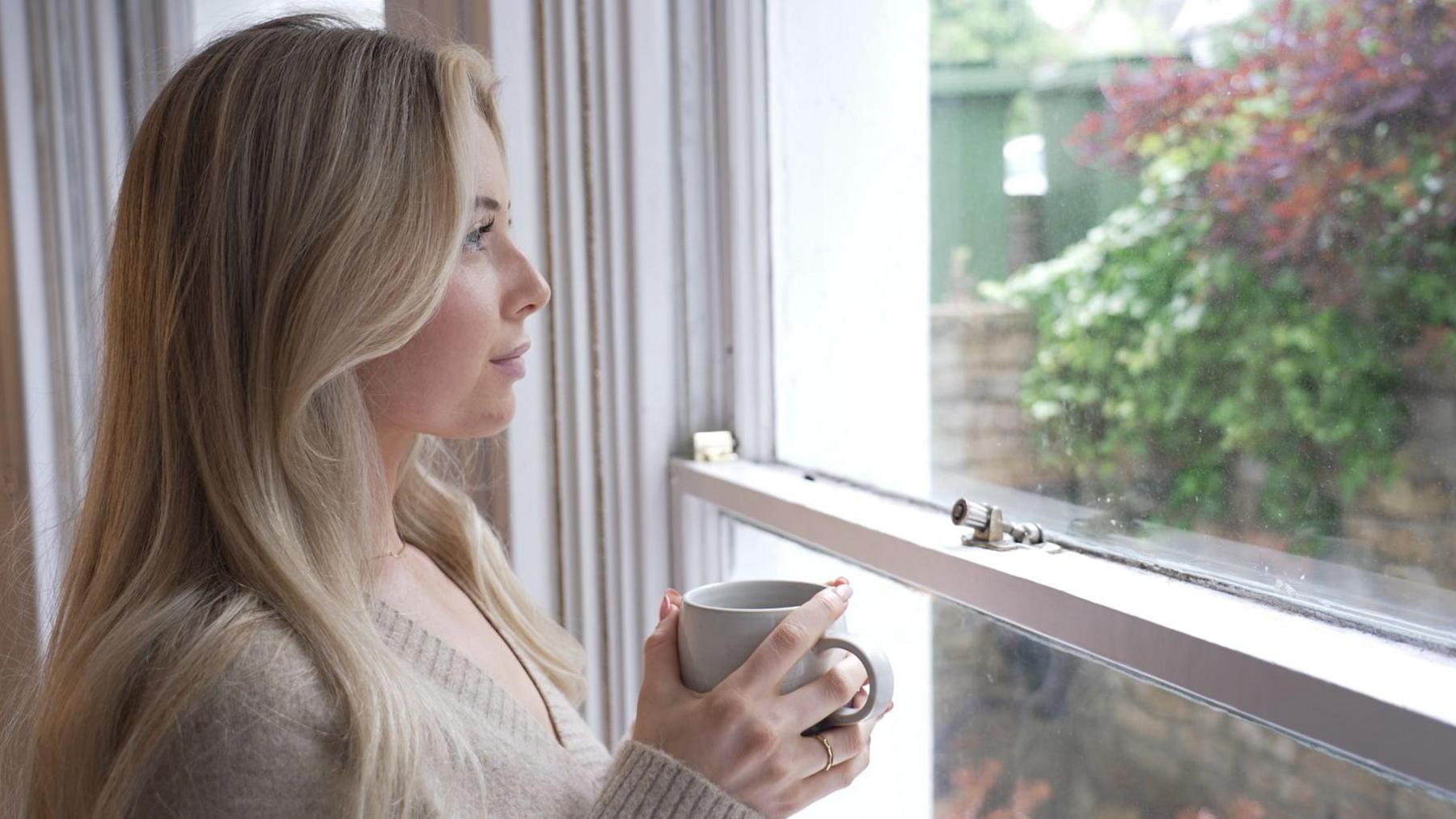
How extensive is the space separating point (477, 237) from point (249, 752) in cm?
41

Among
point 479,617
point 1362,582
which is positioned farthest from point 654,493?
point 1362,582

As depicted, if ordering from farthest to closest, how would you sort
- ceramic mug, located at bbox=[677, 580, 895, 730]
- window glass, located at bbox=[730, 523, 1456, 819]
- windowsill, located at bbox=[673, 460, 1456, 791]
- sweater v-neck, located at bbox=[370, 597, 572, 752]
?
sweater v-neck, located at bbox=[370, 597, 572, 752]
ceramic mug, located at bbox=[677, 580, 895, 730]
window glass, located at bbox=[730, 523, 1456, 819]
windowsill, located at bbox=[673, 460, 1456, 791]

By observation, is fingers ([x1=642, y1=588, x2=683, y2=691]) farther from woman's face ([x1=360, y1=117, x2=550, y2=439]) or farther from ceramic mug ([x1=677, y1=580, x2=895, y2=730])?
woman's face ([x1=360, y1=117, x2=550, y2=439])

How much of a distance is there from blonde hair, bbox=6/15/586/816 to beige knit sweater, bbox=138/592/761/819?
0.9 inches

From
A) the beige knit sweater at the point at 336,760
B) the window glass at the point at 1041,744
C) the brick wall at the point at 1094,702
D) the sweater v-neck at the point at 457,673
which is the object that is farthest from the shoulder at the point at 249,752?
the brick wall at the point at 1094,702

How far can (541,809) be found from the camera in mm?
808

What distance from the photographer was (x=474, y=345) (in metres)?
0.86

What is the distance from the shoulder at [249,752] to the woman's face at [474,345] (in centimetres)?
23

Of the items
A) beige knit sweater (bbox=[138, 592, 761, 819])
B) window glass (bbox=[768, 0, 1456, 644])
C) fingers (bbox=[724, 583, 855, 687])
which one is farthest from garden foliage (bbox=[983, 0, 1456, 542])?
beige knit sweater (bbox=[138, 592, 761, 819])

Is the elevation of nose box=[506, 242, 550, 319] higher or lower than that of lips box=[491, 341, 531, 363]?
higher

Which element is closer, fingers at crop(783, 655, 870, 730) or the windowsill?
A: the windowsill

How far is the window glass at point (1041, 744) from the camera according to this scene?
0.61 m

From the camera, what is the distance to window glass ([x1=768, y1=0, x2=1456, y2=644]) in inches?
22.5

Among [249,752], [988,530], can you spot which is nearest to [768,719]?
[988,530]
